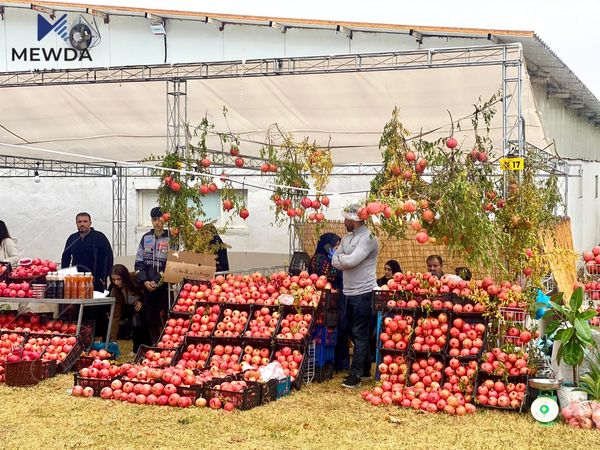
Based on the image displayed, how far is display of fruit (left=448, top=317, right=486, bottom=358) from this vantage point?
693 cm

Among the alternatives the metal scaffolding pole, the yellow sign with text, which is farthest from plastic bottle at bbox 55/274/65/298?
the metal scaffolding pole

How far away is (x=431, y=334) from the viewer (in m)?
7.17

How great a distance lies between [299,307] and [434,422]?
1805 mm

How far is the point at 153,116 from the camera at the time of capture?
1180 cm

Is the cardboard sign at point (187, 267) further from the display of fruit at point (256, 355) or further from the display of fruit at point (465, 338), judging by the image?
the display of fruit at point (465, 338)

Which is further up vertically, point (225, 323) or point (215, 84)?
point (215, 84)

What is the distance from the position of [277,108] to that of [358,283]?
359cm

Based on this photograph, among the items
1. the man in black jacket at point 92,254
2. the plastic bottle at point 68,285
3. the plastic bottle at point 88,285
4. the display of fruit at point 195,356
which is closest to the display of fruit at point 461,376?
the display of fruit at point 195,356

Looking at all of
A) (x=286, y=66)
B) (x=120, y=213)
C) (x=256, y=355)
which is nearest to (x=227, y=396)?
(x=256, y=355)

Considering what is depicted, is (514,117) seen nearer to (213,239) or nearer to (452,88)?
(452,88)

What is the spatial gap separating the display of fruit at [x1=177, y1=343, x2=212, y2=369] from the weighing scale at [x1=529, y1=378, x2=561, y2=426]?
2.80 metres

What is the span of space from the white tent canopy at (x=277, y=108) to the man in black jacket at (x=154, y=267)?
187 cm

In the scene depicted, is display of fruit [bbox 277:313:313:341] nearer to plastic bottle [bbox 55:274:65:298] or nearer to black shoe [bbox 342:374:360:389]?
black shoe [bbox 342:374:360:389]

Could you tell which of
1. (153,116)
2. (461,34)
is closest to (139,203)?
(153,116)
